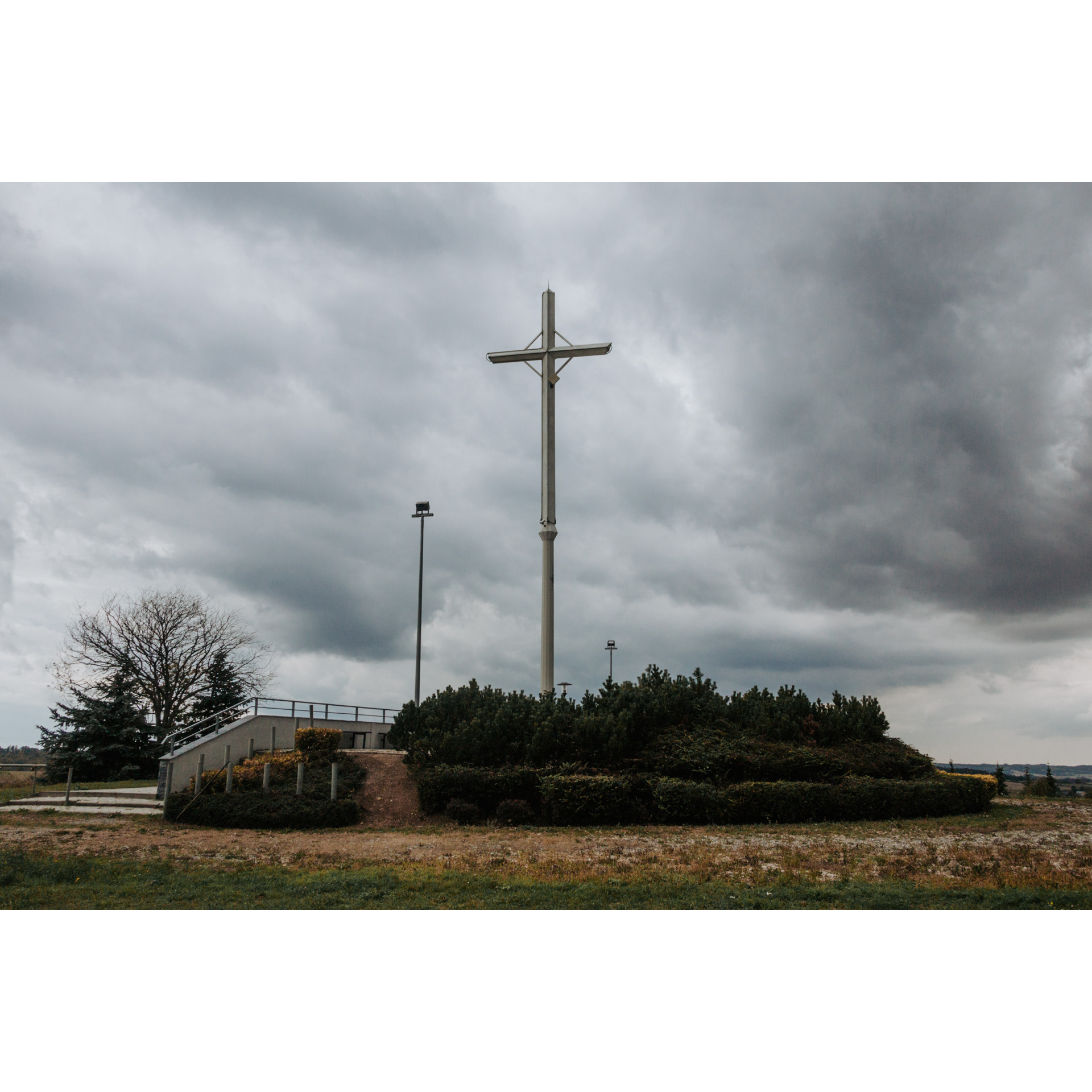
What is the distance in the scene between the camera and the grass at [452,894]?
8031 millimetres

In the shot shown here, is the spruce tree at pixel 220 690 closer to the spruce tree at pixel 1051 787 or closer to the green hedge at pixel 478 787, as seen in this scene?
the green hedge at pixel 478 787

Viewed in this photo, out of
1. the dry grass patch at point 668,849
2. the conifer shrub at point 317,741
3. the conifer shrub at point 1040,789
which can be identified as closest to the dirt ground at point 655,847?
the dry grass patch at point 668,849

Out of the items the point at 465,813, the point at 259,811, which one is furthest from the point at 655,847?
the point at 259,811

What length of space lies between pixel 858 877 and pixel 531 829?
262 inches

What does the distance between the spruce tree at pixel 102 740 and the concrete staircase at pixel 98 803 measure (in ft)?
21.7

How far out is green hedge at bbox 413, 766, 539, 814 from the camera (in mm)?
15820

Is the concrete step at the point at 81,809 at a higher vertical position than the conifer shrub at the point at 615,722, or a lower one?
lower

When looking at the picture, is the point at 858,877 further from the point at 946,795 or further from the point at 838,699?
the point at 838,699

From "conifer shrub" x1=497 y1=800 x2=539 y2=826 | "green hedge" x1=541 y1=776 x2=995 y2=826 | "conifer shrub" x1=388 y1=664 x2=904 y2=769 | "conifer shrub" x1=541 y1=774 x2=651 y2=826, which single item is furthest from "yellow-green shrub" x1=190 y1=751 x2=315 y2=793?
"green hedge" x1=541 y1=776 x2=995 y2=826

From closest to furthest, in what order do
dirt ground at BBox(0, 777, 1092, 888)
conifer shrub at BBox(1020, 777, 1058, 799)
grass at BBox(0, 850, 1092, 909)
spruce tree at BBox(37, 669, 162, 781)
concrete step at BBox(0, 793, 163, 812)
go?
grass at BBox(0, 850, 1092, 909)
dirt ground at BBox(0, 777, 1092, 888)
concrete step at BBox(0, 793, 163, 812)
conifer shrub at BBox(1020, 777, 1058, 799)
spruce tree at BBox(37, 669, 162, 781)

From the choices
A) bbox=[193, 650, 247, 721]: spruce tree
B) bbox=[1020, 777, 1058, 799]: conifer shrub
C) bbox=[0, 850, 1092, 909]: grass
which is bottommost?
bbox=[1020, 777, 1058, 799]: conifer shrub

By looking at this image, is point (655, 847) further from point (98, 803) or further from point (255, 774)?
point (98, 803)

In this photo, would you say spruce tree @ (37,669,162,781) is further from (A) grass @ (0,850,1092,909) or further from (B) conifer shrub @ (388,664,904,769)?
(A) grass @ (0,850,1092,909)

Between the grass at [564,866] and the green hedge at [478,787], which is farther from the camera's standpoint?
the green hedge at [478,787]
